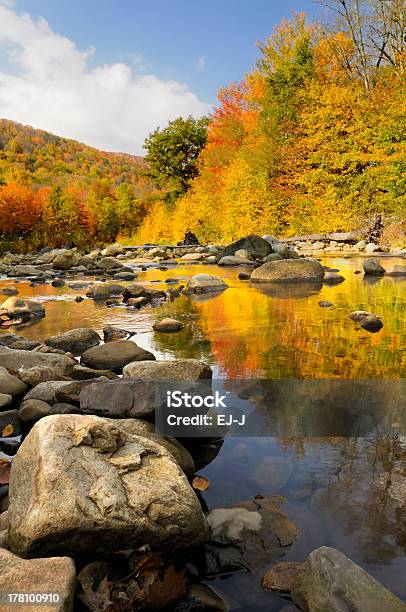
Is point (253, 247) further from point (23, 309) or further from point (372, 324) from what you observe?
point (372, 324)

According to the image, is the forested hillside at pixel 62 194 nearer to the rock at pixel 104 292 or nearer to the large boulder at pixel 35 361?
the rock at pixel 104 292

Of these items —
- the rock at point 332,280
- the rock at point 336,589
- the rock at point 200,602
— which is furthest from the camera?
the rock at point 332,280

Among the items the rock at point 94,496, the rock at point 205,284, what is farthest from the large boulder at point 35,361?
the rock at point 205,284

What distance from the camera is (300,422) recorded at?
156 inches

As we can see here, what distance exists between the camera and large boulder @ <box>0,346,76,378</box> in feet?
17.1

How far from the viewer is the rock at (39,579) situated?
5.97 feet

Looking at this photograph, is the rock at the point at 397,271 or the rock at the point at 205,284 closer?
the rock at the point at 205,284

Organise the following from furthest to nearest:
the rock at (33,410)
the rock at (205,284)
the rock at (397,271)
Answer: the rock at (397,271)
the rock at (205,284)
the rock at (33,410)

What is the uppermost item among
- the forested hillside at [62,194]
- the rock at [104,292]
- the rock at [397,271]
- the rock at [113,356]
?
the forested hillside at [62,194]

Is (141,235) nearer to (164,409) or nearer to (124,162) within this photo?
(164,409)

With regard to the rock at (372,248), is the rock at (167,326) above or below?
below

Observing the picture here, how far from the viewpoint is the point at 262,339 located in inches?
287

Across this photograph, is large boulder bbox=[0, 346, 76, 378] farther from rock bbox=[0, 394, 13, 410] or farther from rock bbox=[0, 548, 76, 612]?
rock bbox=[0, 548, 76, 612]

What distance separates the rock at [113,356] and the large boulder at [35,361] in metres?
0.35
